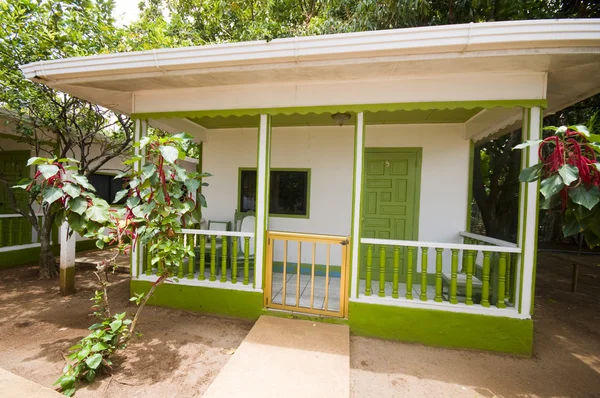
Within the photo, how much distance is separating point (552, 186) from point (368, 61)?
170 centimetres

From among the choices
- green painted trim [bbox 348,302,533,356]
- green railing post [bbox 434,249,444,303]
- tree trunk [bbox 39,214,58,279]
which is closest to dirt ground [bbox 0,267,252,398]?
tree trunk [bbox 39,214,58,279]

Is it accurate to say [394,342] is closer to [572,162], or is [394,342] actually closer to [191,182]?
[572,162]

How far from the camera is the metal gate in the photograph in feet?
9.72

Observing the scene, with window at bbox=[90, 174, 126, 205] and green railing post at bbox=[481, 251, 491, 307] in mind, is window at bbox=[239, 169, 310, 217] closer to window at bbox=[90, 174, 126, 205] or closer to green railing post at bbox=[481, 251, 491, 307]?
green railing post at bbox=[481, 251, 491, 307]

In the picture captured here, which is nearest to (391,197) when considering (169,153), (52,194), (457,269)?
(457,269)

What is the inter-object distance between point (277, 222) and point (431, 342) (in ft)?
9.08

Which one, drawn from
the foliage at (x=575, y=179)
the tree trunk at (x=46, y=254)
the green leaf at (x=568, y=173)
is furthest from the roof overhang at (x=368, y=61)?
the tree trunk at (x=46, y=254)

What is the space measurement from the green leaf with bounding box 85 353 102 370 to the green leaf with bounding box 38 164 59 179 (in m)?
1.47

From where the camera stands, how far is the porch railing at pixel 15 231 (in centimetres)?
504

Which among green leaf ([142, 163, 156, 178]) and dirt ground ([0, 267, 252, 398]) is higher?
green leaf ([142, 163, 156, 178])

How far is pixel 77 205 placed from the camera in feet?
7.83

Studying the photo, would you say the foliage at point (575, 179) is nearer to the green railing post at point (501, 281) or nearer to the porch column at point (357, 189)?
the green railing post at point (501, 281)

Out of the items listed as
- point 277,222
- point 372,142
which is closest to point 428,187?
point 372,142

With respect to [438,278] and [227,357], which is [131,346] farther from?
[438,278]
